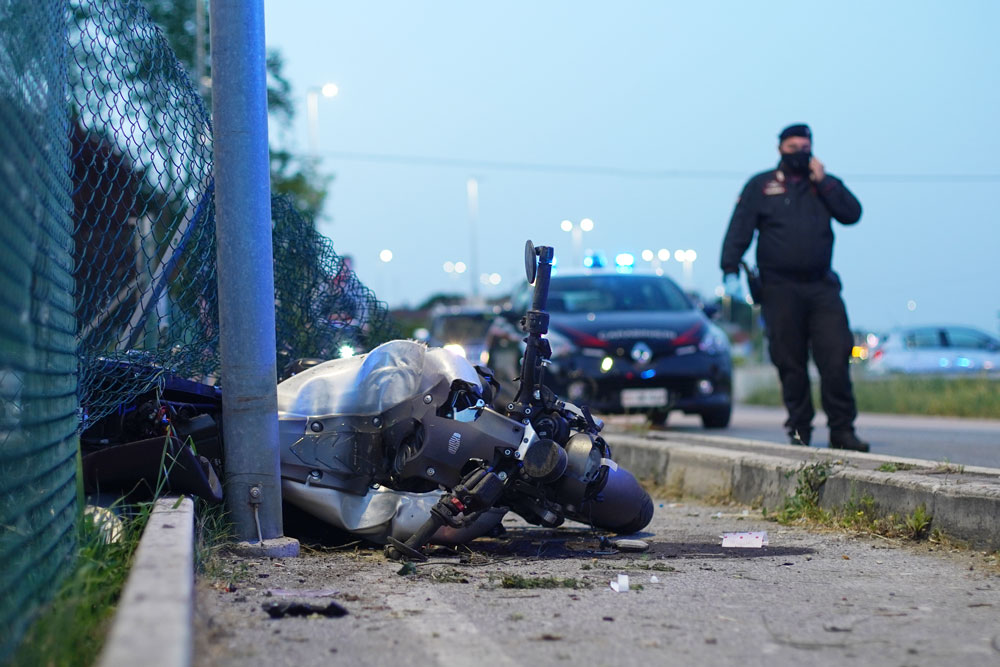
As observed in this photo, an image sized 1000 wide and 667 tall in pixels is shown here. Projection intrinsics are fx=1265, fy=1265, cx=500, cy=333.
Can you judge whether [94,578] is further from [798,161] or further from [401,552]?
[798,161]

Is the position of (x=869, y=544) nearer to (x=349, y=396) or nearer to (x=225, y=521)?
(x=349, y=396)

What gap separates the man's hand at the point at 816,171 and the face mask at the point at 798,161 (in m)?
0.03

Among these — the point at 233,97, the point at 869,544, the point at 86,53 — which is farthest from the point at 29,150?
the point at 869,544

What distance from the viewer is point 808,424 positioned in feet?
27.1

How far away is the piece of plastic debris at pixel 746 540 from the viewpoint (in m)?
5.28

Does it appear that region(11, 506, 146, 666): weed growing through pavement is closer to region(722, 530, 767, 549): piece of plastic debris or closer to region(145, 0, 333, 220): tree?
region(722, 530, 767, 549): piece of plastic debris

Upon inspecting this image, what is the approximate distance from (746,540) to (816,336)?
9.39 feet

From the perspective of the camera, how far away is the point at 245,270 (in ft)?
16.5

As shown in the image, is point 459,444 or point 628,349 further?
point 628,349

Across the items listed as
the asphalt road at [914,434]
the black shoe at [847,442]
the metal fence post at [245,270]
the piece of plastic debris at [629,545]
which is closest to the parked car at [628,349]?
the asphalt road at [914,434]

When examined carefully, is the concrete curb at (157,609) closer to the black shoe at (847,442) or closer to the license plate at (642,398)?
the black shoe at (847,442)

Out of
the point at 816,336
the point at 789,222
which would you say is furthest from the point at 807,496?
the point at 789,222

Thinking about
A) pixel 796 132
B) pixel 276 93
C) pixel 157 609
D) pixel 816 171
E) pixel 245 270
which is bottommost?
pixel 157 609

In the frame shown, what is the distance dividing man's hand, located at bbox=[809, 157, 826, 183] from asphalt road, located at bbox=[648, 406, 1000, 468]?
1.93 m
